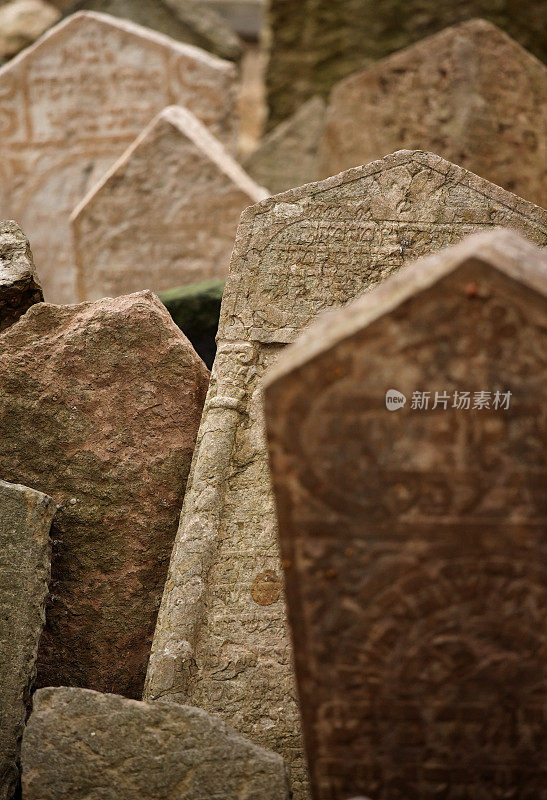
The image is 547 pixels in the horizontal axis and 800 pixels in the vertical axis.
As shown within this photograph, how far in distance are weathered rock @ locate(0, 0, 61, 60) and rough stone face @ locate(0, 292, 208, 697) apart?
7.31 meters

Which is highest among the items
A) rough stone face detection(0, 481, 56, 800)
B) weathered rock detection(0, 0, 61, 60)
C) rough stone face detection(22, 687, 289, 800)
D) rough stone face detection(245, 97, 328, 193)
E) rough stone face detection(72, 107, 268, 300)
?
weathered rock detection(0, 0, 61, 60)

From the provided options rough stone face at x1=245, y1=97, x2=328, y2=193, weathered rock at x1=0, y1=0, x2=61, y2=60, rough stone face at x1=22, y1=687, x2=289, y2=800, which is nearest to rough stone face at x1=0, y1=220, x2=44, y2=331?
rough stone face at x1=22, y1=687, x2=289, y2=800

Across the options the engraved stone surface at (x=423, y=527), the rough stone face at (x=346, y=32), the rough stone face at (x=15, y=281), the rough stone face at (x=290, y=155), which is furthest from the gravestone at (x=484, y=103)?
the engraved stone surface at (x=423, y=527)

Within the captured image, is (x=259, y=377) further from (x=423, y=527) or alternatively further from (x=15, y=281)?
(x=423, y=527)

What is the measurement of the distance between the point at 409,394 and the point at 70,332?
62.0 inches

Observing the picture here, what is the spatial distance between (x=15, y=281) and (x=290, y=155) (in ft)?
14.7

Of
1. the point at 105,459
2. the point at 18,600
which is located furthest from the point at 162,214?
the point at 18,600

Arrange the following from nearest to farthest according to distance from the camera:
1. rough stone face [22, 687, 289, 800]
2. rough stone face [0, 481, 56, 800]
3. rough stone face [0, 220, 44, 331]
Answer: rough stone face [22, 687, 289, 800]
rough stone face [0, 481, 56, 800]
rough stone face [0, 220, 44, 331]

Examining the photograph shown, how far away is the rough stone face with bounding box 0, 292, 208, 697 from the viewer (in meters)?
3.10

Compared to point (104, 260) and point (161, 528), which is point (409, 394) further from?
point (104, 260)

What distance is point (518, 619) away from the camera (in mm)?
2051

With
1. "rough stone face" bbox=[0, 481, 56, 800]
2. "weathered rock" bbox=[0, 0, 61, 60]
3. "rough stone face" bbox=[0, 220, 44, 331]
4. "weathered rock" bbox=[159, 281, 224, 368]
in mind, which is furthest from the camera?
"weathered rock" bbox=[0, 0, 61, 60]

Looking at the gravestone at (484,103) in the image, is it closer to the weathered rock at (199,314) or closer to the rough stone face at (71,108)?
the rough stone face at (71,108)

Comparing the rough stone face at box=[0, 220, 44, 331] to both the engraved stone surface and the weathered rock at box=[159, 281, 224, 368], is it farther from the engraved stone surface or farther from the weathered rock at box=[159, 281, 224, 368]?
the engraved stone surface
